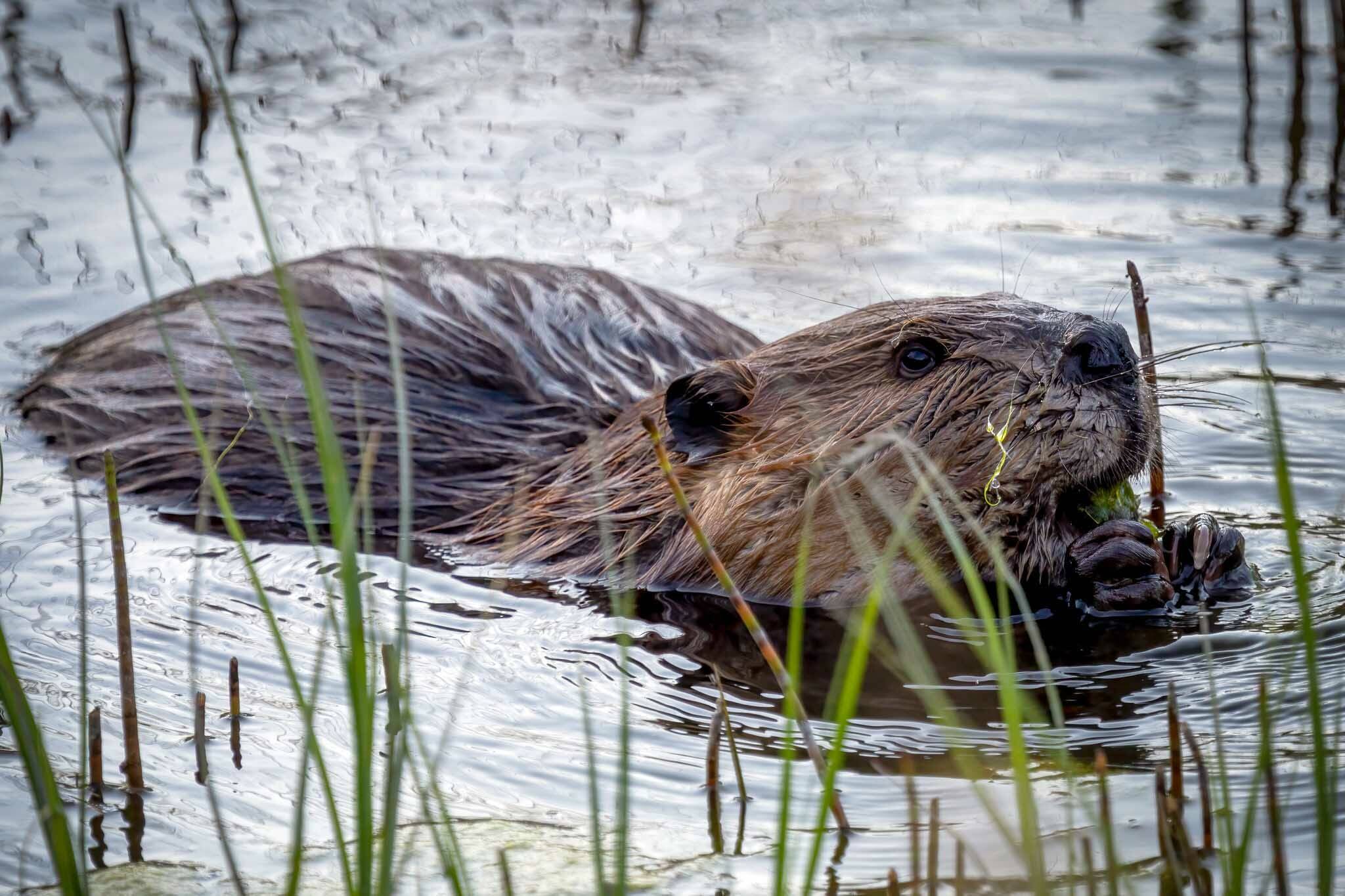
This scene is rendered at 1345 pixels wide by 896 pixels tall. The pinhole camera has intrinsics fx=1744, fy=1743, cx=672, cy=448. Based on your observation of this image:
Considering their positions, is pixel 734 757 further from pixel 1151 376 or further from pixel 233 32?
pixel 233 32

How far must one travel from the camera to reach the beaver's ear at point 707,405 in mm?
3920

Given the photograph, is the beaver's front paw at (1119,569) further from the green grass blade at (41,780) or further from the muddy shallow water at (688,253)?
the green grass blade at (41,780)

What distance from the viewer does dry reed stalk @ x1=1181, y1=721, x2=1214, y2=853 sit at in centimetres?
223

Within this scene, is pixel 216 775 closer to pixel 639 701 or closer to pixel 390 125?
pixel 639 701

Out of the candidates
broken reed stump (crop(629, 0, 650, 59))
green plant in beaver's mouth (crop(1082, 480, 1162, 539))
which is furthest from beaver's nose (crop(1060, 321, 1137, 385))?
broken reed stump (crop(629, 0, 650, 59))

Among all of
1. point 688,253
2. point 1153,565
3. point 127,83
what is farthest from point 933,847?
point 127,83

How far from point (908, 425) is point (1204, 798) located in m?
1.50

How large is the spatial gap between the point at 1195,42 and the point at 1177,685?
5594 mm

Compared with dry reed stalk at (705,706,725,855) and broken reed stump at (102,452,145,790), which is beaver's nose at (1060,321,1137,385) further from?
broken reed stump at (102,452,145,790)

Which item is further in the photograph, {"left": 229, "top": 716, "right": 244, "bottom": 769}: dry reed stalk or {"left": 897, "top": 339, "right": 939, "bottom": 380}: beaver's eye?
{"left": 897, "top": 339, "right": 939, "bottom": 380}: beaver's eye

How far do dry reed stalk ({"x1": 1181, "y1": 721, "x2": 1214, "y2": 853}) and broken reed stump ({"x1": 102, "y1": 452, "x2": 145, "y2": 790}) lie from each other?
58.8 inches

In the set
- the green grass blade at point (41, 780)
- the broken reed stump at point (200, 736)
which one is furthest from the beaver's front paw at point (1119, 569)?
the green grass blade at point (41, 780)

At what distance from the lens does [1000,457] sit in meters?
3.65

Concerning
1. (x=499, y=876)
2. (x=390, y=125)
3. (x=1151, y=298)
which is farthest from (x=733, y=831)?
(x=390, y=125)
